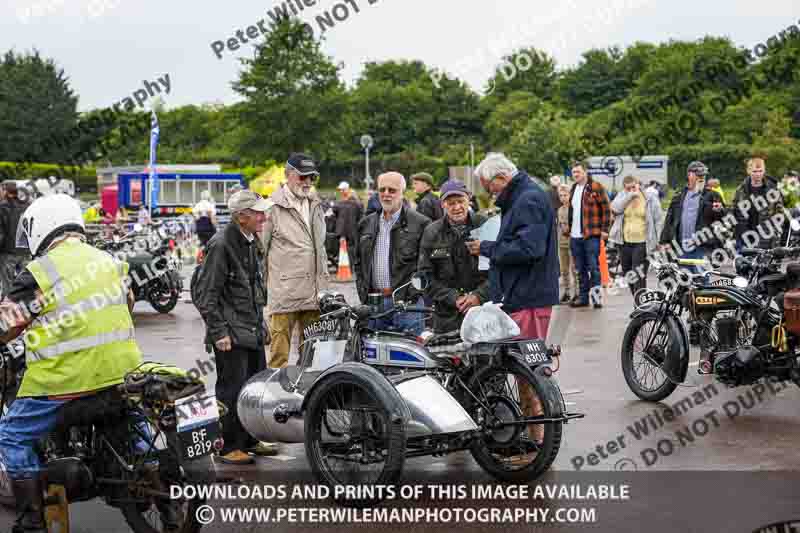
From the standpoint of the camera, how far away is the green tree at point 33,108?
7469 centimetres

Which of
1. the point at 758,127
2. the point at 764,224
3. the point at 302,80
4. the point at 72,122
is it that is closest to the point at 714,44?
the point at 758,127

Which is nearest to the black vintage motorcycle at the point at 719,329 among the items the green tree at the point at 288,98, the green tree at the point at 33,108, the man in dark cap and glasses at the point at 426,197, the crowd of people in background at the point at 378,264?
the crowd of people in background at the point at 378,264

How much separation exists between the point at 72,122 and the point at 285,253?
75522 millimetres

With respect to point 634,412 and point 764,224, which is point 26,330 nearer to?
point 634,412

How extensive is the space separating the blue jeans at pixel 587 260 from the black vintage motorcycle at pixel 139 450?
10.7 meters

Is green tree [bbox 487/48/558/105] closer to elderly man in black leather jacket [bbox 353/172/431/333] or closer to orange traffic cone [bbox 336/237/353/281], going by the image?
orange traffic cone [bbox 336/237/353/281]

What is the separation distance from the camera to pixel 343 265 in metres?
21.6

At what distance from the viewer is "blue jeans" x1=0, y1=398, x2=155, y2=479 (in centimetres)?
487

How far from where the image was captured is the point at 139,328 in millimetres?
14859

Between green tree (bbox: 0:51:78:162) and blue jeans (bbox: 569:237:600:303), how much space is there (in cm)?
5904

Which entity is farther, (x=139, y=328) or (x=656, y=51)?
(x=656, y=51)

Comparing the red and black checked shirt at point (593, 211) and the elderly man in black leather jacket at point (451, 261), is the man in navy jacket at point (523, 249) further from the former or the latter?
the red and black checked shirt at point (593, 211)

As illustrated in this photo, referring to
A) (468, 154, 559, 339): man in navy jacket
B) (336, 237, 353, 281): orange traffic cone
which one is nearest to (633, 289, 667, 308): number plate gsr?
(468, 154, 559, 339): man in navy jacket

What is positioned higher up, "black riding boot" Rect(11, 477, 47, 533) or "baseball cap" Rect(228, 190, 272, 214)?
"baseball cap" Rect(228, 190, 272, 214)
